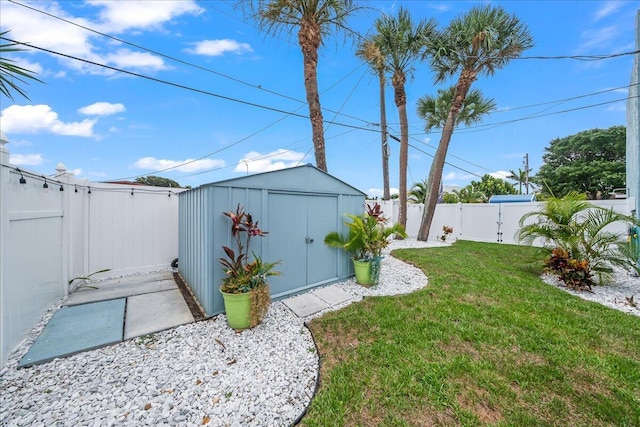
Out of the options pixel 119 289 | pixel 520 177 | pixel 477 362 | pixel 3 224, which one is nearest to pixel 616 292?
pixel 477 362

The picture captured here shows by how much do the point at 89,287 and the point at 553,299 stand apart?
27.2ft

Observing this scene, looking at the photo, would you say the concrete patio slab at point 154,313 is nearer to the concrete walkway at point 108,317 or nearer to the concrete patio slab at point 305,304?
the concrete walkway at point 108,317

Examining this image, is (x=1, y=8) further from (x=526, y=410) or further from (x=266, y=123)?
(x=526, y=410)

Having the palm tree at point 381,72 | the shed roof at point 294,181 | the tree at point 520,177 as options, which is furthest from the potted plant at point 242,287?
the tree at point 520,177

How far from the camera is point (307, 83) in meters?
6.54

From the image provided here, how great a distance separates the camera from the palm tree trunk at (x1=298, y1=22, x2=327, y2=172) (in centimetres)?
632

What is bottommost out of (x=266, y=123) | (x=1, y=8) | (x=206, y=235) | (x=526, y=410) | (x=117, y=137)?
(x=526, y=410)

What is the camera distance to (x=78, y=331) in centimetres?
303

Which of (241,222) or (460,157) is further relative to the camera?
(460,157)

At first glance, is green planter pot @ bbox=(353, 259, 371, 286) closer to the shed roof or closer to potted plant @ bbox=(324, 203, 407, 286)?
potted plant @ bbox=(324, 203, 407, 286)

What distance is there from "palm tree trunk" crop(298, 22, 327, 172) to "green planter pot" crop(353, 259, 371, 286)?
2974 millimetres

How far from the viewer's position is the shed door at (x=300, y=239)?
4.14 meters

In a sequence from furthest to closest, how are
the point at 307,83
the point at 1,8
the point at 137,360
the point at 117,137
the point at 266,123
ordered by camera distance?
the point at 266,123
the point at 117,137
the point at 307,83
the point at 1,8
the point at 137,360

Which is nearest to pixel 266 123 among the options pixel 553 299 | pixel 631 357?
pixel 553 299
